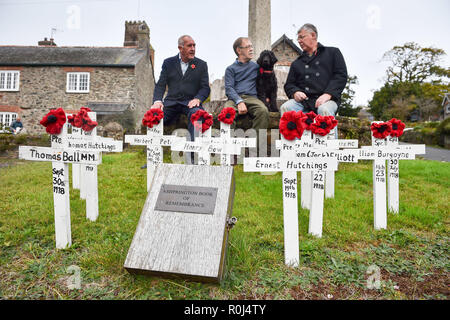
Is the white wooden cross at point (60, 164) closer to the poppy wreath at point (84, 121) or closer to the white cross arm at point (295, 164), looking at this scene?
the poppy wreath at point (84, 121)

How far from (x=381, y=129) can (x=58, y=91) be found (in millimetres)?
21693

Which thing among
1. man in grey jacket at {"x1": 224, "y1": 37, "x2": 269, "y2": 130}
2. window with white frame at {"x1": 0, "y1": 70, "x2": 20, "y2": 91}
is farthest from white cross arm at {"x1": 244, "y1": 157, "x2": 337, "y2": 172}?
window with white frame at {"x1": 0, "y1": 70, "x2": 20, "y2": 91}

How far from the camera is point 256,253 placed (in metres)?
2.31

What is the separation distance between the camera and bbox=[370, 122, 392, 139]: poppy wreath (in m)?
2.81

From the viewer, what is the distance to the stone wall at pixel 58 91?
19109 mm

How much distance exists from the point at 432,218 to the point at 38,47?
2752 cm

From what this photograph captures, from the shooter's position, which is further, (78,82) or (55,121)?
(78,82)

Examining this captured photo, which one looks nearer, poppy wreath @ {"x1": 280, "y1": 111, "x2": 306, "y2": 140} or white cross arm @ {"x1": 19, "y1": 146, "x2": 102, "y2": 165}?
poppy wreath @ {"x1": 280, "y1": 111, "x2": 306, "y2": 140}

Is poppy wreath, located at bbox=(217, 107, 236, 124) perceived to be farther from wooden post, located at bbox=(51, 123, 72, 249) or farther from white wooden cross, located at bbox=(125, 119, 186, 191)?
wooden post, located at bbox=(51, 123, 72, 249)

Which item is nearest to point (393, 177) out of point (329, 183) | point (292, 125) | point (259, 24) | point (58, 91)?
point (329, 183)

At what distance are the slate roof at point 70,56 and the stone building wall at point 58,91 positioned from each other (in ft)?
1.42

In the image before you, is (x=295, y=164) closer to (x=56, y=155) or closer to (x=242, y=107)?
(x=56, y=155)

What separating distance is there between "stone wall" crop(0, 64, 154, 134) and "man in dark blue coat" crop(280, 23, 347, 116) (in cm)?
1698
